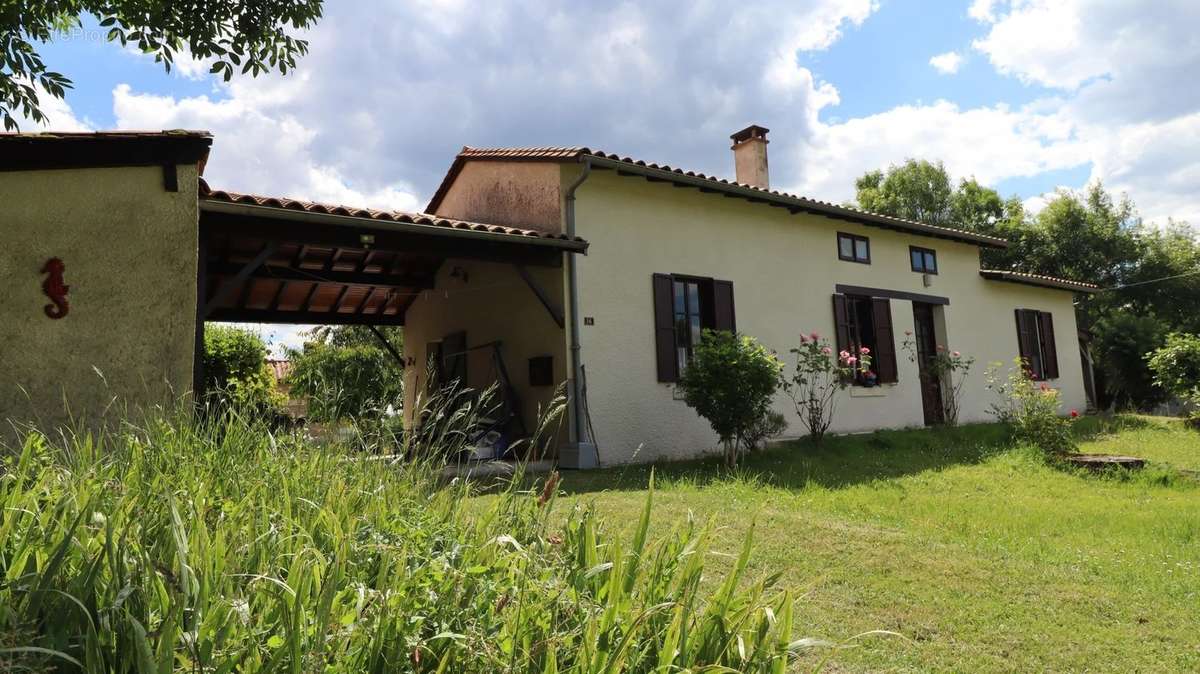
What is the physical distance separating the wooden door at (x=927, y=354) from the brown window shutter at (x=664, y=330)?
5.99 meters

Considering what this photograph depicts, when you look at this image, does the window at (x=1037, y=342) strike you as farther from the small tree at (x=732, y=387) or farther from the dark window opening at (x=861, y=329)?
the small tree at (x=732, y=387)

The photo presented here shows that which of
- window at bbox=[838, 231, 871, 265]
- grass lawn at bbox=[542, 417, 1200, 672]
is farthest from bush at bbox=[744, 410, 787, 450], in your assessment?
window at bbox=[838, 231, 871, 265]

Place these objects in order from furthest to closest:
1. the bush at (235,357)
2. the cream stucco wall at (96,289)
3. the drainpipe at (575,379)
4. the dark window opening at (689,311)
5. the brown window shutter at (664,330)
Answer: the bush at (235,357), the dark window opening at (689,311), the brown window shutter at (664,330), the drainpipe at (575,379), the cream stucco wall at (96,289)

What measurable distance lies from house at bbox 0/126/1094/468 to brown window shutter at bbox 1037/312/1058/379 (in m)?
0.06

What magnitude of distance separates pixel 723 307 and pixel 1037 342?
9.31 m

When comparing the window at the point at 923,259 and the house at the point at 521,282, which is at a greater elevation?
the window at the point at 923,259

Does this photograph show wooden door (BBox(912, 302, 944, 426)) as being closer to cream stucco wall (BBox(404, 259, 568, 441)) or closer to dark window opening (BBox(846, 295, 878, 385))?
dark window opening (BBox(846, 295, 878, 385))

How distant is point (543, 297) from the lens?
8.03 metres

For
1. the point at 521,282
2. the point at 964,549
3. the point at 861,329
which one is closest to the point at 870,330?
the point at 861,329

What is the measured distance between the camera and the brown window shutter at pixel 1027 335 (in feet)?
47.3

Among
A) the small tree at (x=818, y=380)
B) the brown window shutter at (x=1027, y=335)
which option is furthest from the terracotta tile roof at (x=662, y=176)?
the brown window shutter at (x=1027, y=335)

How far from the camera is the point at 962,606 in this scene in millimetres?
3318

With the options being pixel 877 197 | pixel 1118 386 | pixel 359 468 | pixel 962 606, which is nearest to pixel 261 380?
pixel 359 468

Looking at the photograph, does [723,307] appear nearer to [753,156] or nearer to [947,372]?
[753,156]
